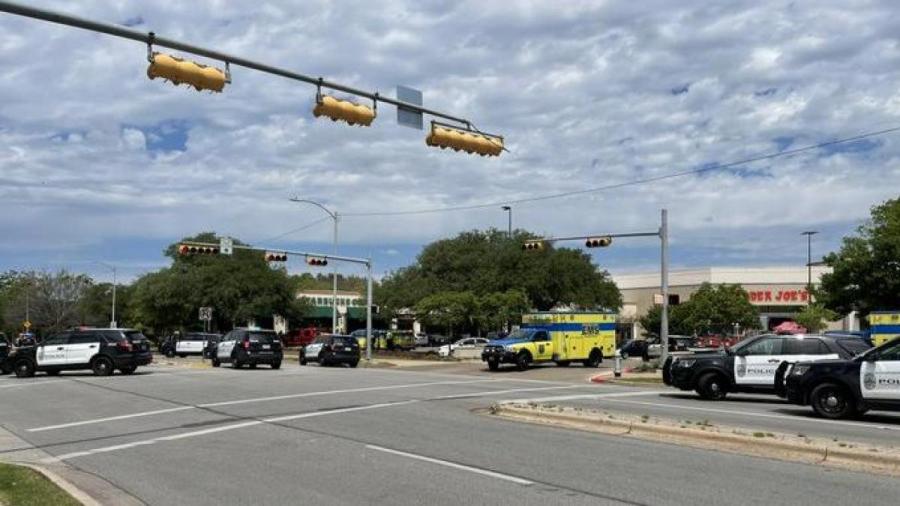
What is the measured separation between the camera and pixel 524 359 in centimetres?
3588

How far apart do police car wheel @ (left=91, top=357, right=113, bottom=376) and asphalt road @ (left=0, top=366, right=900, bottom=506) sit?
445 inches

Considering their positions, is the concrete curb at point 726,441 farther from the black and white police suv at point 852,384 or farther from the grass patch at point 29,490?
the grass patch at point 29,490

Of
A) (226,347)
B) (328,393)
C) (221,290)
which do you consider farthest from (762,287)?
(328,393)

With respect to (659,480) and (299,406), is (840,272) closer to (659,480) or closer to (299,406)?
(299,406)

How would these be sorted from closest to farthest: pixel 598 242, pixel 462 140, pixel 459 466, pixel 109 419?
pixel 459 466
pixel 462 140
pixel 109 419
pixel 598 242

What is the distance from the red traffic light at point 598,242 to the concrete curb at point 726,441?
20403mm

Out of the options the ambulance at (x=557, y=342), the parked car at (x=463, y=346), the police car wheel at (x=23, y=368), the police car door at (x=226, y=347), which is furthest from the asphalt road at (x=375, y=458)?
the parked car at (x=463, y=346)

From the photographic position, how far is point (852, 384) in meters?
15.3

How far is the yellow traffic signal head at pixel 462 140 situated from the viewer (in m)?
15.7

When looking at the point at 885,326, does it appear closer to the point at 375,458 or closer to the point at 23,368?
the point at 375,458

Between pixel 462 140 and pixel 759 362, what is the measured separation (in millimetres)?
9379

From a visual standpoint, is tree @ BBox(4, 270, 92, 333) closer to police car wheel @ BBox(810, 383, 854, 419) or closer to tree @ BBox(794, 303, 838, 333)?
tree @ BBox(794, 303, 838, 333)

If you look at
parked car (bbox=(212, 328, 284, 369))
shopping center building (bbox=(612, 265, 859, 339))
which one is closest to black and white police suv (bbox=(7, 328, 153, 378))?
parked car (bbox=(212, 328, 284, 369))

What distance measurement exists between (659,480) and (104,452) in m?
7.87
